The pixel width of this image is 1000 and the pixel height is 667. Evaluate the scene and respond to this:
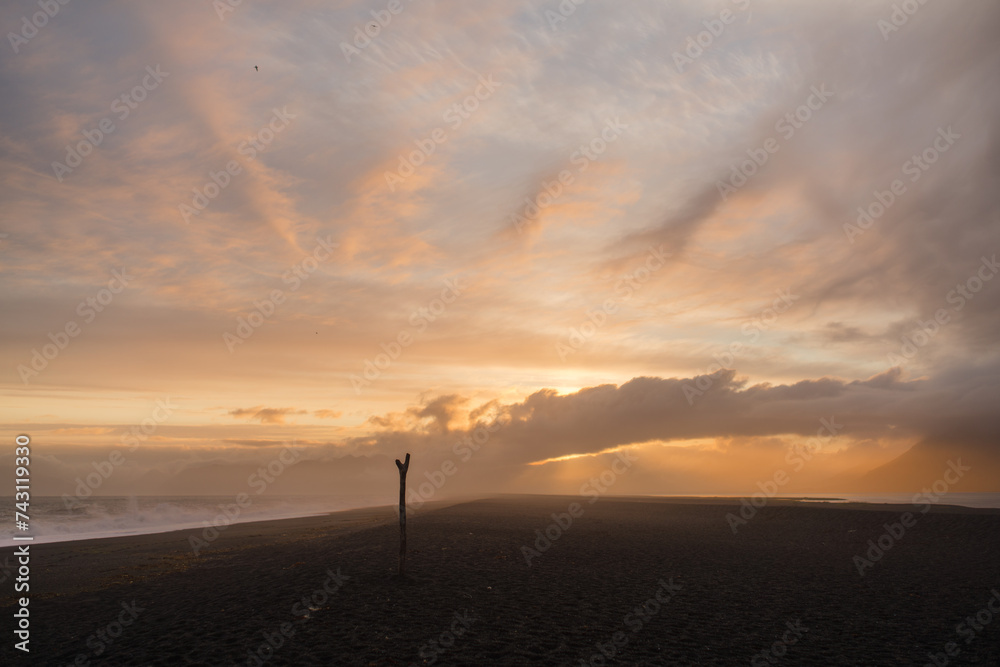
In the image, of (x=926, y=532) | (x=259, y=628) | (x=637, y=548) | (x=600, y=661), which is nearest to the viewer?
(x=600, y=661)

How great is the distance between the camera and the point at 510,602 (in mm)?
18422

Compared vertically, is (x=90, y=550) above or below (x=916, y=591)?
above

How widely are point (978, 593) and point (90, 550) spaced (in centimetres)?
4997

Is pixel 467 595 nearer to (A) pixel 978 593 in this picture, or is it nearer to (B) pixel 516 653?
(B) pixel 516 653

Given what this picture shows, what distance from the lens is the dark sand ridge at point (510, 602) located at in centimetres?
1408

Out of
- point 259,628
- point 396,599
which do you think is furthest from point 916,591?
point 259,628

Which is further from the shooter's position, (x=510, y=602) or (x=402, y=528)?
(x=402, y=528)

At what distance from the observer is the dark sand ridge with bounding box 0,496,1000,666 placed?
554 inches

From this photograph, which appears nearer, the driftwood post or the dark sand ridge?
the dark sand ridge

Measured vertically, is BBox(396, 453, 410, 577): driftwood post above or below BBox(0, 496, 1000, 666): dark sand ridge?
above

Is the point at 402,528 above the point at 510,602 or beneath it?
above

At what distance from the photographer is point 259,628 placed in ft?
50.5

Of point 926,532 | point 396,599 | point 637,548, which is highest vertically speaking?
point 396,599

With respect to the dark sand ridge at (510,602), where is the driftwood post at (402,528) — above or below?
above
